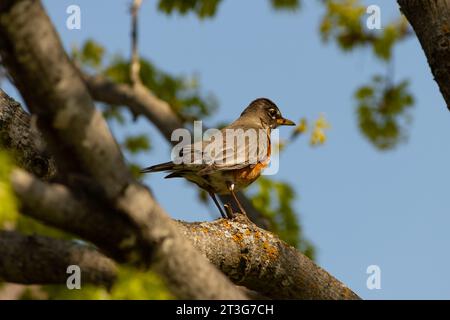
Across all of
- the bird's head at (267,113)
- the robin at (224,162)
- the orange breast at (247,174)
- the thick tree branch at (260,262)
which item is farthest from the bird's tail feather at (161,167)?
the bird's head at (267,113)

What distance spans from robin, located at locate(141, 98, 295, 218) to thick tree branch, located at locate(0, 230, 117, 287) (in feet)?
7.09

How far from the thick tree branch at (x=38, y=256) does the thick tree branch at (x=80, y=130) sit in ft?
0.99

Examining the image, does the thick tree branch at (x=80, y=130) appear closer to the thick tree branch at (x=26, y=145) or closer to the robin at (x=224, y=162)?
the thick tree branch at (x=26, y=145)

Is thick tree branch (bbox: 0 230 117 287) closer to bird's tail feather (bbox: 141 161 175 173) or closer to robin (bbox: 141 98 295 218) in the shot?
robin (bbox: 141 98 295 218)

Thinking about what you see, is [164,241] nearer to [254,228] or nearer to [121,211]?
[121,211]

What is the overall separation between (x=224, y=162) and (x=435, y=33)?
81.1 inches

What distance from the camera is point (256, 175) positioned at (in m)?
5.91

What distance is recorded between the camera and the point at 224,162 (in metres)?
5.51

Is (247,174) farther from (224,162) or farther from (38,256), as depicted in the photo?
(38,256)

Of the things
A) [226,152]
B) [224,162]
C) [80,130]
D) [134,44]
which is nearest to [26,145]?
[224,162]
